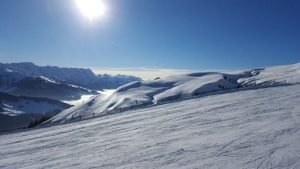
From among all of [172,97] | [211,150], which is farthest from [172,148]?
[172,97]

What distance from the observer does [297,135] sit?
12047 millimetres

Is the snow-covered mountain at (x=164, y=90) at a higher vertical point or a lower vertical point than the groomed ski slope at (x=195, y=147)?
higher

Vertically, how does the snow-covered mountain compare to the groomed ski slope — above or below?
above

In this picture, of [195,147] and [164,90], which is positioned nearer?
[195,147]

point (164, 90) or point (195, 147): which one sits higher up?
point (164, 90)

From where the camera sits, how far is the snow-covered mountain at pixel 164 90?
5147 centimetres

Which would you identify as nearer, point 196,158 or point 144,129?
point 196,158

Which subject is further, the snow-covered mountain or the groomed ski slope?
the snow-covered mountain

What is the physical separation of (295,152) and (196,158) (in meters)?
2.93

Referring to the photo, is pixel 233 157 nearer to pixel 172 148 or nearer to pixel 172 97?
pixel 172 148

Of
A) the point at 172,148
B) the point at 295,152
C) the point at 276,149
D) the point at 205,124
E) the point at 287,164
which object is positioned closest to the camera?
the point at 287,164

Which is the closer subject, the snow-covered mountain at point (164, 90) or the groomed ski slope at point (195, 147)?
the groomed ski slope at point (195, 147)

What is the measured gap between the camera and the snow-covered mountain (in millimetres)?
51469

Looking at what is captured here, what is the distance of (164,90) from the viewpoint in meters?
66.9
